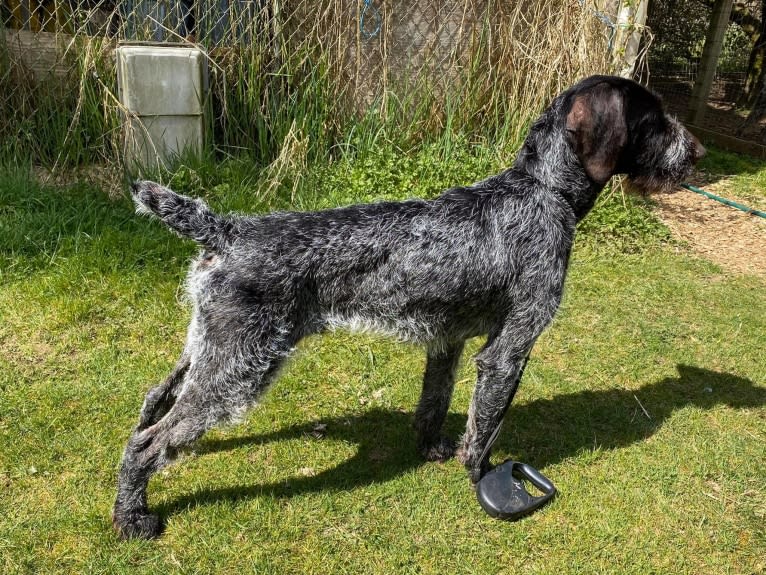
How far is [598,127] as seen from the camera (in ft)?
11.0

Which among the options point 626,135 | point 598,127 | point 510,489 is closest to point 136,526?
point 510,489

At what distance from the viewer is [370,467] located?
3992 millimetres

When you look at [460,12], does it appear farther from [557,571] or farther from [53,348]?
[557,571]

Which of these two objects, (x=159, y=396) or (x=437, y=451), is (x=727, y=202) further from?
(x=159, y=396)

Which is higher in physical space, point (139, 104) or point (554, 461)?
point (139, 104)

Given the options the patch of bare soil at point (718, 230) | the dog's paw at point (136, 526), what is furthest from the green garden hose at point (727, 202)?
the dog's paw at point (136, 526)

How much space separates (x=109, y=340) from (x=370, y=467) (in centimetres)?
212

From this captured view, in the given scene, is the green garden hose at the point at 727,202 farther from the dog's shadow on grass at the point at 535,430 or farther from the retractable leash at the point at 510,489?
the retractable leash at the point at 510,489

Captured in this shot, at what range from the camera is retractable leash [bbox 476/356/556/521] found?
11.9 feet

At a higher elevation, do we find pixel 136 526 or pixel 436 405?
pixel 436 405

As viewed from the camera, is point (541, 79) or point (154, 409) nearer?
point (154, 409)

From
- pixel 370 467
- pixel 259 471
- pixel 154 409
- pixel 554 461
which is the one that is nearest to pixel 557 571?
pixel 554 461

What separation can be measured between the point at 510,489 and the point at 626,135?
6.40 feet

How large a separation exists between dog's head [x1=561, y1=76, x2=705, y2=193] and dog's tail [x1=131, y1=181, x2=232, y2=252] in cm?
178
